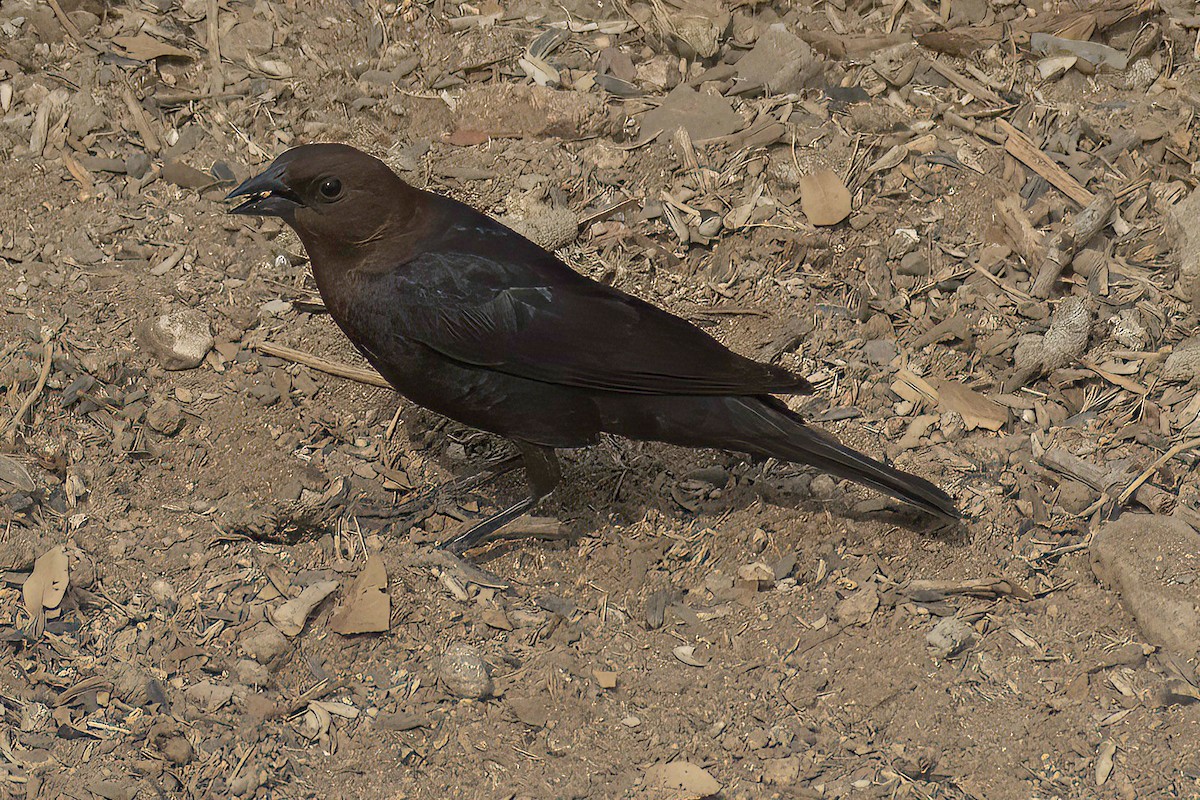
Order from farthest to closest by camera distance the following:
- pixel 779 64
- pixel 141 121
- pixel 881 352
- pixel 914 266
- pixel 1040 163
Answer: pixel 779 64, pixel 141 121, pixel 1040 163, pixel 914 266, pixel 881 352

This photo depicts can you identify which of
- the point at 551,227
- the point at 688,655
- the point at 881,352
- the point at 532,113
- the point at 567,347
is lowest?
the point at 688,655

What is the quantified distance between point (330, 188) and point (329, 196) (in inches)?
1.1

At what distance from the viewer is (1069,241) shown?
4.65 meters

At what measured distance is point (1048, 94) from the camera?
5.27m

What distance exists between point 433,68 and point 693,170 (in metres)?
1.32

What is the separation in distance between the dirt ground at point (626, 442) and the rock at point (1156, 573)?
1 centimetres

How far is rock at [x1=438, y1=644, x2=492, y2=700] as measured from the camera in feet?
11.8

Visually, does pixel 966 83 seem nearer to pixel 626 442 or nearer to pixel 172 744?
pixel 626 442

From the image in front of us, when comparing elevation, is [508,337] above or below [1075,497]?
above

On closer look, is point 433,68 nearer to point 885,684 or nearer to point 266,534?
point 266,534

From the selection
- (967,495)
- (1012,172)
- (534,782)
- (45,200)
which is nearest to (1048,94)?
(1012,172)

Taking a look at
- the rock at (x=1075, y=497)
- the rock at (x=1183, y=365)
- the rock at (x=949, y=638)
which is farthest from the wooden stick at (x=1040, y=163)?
the rock at (x=949, y=638)

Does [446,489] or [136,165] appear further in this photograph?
Result: [136,165]

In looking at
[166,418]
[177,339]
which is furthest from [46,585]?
[177,339]
